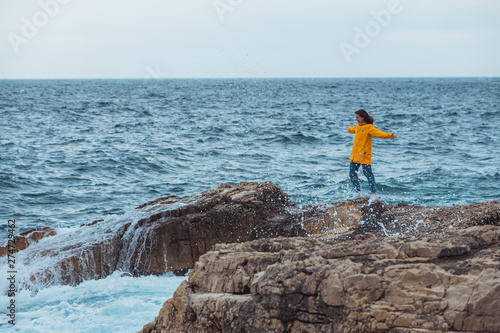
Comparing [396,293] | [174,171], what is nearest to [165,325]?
[396,293]

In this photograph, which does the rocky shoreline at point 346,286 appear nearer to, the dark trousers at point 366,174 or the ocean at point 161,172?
the dark trousers at point 366,174

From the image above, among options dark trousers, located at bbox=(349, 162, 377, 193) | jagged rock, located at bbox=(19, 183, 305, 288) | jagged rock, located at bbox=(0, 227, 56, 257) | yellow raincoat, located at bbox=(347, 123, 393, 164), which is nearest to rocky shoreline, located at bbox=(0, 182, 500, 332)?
dark trousers, located at bbox=(349, 162, 377, 193)

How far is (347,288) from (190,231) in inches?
170

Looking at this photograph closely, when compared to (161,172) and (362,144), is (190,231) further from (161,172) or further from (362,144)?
(161,172)

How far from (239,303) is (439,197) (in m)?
10.2

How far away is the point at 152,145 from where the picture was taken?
21797 mm

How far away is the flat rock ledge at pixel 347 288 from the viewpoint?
10.7 feet

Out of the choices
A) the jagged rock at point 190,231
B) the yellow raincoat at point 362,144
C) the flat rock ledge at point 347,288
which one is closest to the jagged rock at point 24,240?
the jagged rock at point 190,231

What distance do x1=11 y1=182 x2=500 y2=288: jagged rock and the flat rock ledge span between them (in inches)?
120

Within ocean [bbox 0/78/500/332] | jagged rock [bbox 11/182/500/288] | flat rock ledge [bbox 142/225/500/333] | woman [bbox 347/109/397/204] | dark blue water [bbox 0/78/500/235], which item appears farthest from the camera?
dark blue water [bbox 0/78/500/235]

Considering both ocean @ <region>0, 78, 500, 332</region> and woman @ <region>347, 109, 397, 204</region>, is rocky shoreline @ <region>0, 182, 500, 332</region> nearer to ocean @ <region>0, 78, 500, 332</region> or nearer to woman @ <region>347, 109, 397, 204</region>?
woman @ <region>347, 109, 397, 204</region>

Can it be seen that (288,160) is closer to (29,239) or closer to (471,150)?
(471,150)

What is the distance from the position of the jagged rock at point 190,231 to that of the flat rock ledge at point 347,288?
10.0ft

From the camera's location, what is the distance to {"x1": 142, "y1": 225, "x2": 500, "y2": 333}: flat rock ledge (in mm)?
3256
